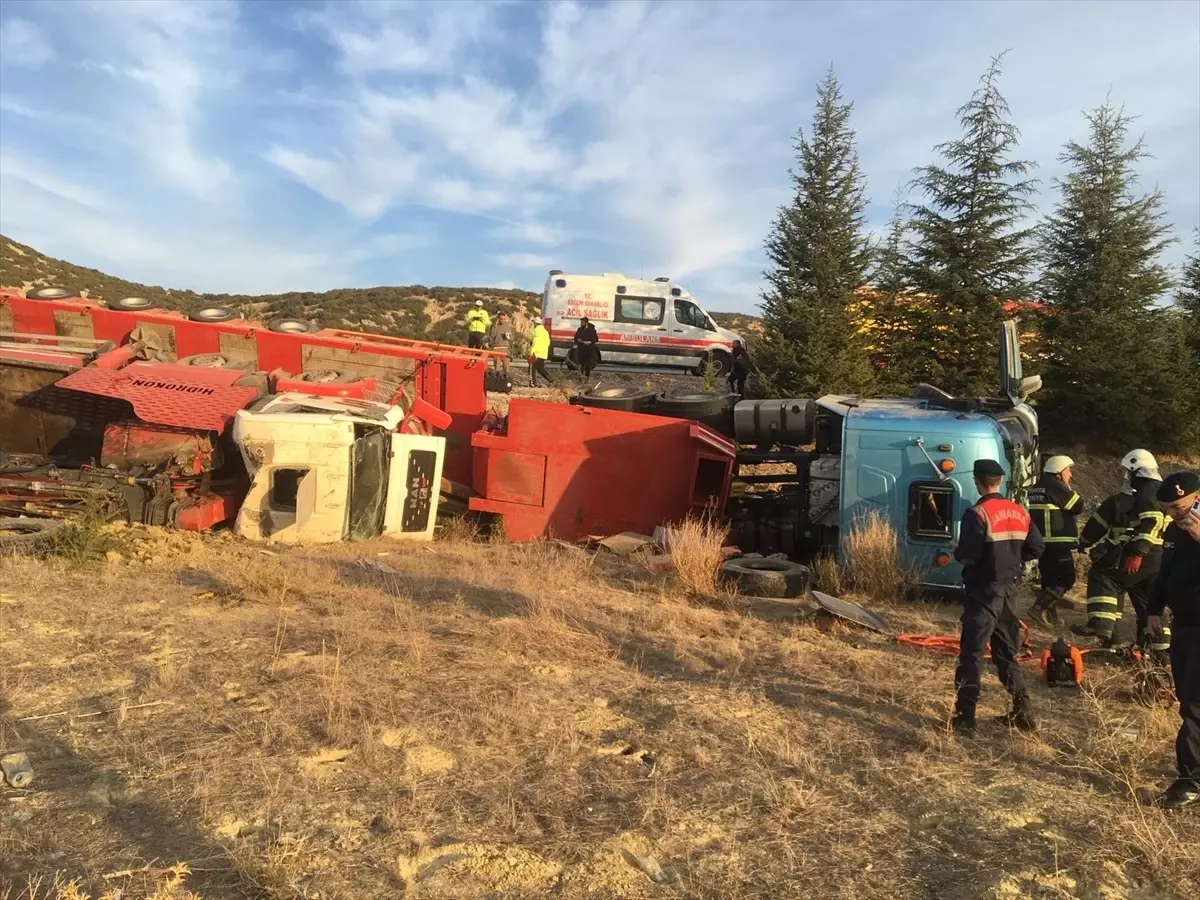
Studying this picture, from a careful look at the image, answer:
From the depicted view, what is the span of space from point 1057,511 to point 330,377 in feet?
24.7

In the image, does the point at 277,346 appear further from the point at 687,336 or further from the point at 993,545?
the point at 687,336

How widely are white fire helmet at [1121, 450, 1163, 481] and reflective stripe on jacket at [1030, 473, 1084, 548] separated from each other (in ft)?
2.42

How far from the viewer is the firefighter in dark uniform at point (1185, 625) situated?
3.68 meters

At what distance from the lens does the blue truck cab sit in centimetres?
757

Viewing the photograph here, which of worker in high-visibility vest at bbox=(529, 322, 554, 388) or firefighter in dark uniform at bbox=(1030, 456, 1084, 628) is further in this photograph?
worker in high-visibility vest at bbox=(529, 322, 554, 388)

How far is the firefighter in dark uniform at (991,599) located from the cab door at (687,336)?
16.2m

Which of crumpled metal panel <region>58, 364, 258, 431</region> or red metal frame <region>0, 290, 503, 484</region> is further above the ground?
red metal frame <region>0, 290, 503, 484</region>

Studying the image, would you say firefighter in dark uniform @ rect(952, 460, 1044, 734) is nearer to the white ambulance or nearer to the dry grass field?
the dry grass field

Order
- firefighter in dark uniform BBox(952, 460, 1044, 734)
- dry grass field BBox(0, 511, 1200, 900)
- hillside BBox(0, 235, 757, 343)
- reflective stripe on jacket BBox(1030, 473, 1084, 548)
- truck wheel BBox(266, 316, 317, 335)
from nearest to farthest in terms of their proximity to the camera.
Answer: dry grass field BBox(0, 511, 1200, 900), firefighter in dark uniform BBox(952, 460, 1044, 734), reflective stripe on jacket BBox(1030, 473, 1084, 548), truck wheel BBox(266, 316, 317, 335), hillside BBox(0, 235, 757, 343)

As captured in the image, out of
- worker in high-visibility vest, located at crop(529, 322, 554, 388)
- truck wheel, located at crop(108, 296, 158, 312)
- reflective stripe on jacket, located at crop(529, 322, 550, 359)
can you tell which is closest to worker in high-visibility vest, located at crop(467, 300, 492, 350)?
worker in high-visibility vest, located at crop(529, 322, 554, 388)

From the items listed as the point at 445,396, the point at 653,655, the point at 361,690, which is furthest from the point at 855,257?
the point at 361,690

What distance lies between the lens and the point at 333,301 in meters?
42.8

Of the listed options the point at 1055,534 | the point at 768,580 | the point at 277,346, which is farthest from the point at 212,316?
the point at 1055,534

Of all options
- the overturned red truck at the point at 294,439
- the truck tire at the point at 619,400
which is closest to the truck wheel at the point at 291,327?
the overturned red truck at the point at 294,439
